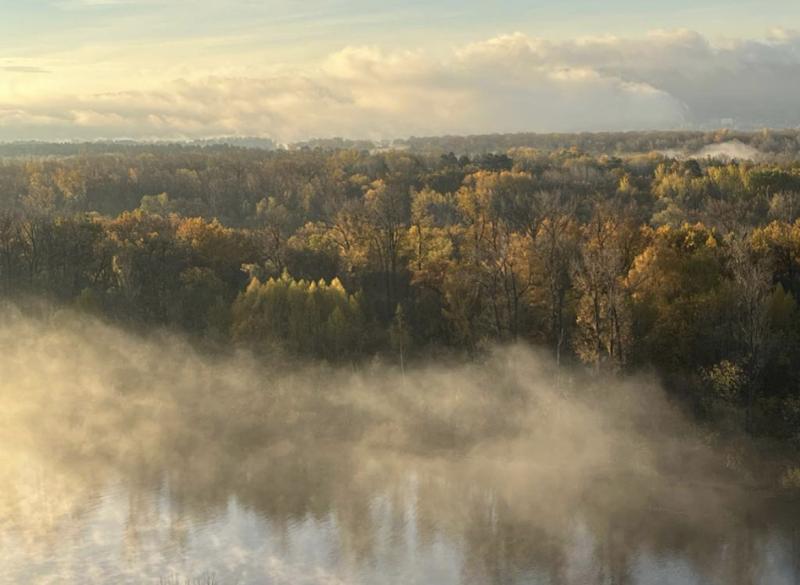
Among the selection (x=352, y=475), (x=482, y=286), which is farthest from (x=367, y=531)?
(x=482, y=286)

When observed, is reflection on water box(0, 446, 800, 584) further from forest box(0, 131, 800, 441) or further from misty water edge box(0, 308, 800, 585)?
forest box(0, 131, 800, 441)

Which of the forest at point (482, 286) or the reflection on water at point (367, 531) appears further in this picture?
the forest at point (482, 286)

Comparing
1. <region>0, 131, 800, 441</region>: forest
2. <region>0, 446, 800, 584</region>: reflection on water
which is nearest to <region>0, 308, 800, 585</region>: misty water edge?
<region>0, 446, 800, 584</region>: reflection on water

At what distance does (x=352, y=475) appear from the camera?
42750mm

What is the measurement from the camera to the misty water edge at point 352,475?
3322 centimetres

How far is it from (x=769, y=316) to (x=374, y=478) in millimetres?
22205

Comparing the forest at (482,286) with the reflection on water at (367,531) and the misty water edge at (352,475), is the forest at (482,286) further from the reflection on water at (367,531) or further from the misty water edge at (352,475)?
the reflection on water at (367,531)

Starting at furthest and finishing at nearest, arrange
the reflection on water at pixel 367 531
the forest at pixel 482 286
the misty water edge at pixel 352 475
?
the forest at pixel 482 286
the misty water edge at pixel 352 475
the reflection on water at pixel 367 531

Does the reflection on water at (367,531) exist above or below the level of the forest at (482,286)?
below

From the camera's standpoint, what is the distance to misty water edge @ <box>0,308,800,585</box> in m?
33.2

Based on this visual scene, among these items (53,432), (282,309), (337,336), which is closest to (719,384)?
(337,336)

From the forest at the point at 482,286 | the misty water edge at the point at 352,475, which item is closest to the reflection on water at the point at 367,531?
the misty water edge at the point at 352,475

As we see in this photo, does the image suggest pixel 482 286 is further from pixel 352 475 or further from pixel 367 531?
pixel 367 531

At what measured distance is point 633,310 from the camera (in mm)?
50219
